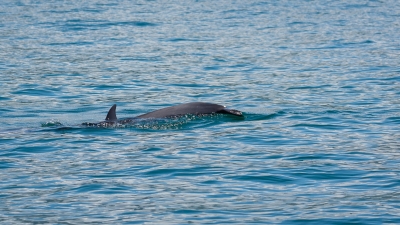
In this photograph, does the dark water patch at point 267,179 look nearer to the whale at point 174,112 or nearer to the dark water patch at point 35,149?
the dark water patch at point 35,149

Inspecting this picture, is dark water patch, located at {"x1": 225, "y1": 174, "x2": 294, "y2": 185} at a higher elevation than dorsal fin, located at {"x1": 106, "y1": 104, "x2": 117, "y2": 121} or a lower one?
lower

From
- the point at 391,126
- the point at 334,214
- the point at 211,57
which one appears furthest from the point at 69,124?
the point at 211,57

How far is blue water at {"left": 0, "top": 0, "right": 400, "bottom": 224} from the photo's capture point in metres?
11.0

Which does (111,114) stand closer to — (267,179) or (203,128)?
(203,128)

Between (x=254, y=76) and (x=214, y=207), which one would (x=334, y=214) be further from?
(x=254, y=76)

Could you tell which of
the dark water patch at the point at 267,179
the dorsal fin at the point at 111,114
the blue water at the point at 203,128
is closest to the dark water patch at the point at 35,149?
the blue water at the point at 203,128

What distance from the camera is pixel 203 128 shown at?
15.9 metres

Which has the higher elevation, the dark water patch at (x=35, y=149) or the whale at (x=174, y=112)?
the whale at (x=174, y=112)

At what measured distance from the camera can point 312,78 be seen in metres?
23.2

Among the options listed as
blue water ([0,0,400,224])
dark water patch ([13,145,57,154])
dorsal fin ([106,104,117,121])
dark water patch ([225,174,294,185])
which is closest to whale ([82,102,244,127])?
dorsal fin ([106,104,117,121])

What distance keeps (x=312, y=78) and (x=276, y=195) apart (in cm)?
1216

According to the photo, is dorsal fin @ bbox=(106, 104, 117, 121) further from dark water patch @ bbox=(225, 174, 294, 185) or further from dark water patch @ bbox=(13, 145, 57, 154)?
dark water patch @ bbox=(225, 174, 294, 185)

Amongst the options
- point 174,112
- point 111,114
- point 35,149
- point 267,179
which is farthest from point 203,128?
point 267,179

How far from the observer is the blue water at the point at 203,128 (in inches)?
432
